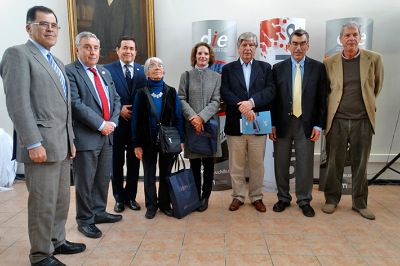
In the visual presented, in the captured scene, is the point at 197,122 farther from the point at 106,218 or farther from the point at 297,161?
the point at 106,218

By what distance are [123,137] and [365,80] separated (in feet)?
7.47

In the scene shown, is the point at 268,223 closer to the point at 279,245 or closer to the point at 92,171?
the point at 279,245

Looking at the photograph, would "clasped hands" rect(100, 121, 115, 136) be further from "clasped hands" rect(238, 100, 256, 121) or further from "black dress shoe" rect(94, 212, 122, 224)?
"clasped hands" rect(238, 100, 256, 121)

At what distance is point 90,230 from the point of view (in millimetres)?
2789

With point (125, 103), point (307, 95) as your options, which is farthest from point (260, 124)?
point (125, 103)

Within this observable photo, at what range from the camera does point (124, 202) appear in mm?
3482

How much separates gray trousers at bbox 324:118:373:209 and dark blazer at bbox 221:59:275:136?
0.70 m

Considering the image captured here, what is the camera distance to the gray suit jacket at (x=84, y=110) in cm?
255

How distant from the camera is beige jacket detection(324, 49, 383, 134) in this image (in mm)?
3006

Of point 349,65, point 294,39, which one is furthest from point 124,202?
point 349,65

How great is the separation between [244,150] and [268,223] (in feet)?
2.37

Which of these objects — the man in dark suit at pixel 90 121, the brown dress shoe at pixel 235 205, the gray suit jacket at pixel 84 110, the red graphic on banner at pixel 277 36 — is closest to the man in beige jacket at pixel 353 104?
the red graphic on banner at pixel 277 36

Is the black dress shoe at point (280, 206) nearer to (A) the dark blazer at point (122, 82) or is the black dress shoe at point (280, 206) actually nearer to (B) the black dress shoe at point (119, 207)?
(B) the black dress shoe at point (119, 207)

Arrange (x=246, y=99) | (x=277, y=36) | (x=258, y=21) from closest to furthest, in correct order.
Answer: (x=246, y=99) < (x=277, y=36) < (x=258, y=21)
